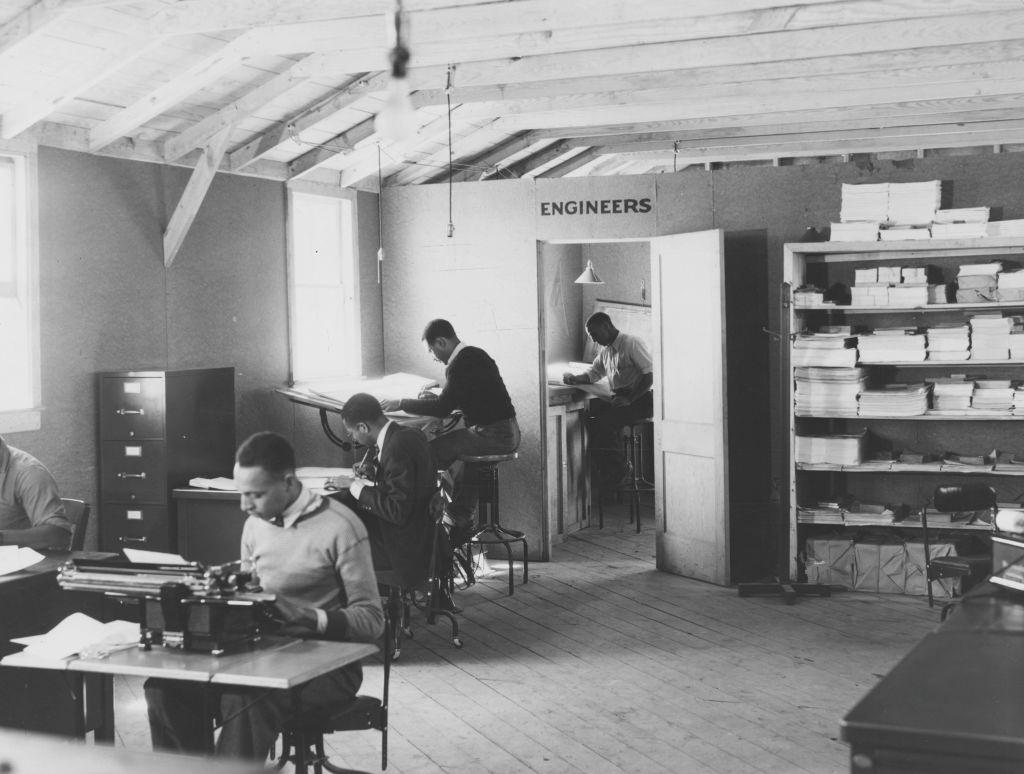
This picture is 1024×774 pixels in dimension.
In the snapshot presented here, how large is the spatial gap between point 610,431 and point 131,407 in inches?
186

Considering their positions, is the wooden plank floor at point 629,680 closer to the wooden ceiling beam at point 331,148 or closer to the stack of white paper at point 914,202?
the stack of white paper at point 914,202

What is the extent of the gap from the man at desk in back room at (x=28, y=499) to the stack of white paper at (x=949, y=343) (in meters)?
5.13

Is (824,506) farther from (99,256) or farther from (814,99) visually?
(99,256)

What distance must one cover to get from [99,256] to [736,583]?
179 inches

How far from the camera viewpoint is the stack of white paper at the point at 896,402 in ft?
24.2

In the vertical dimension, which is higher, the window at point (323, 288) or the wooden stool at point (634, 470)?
the window at point (323, 288)

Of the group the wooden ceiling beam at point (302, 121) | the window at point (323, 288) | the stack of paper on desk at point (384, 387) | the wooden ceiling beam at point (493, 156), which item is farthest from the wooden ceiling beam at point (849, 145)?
the wooden ceiling beam at point (302, 121)

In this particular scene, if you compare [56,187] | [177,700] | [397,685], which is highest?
[56,187]

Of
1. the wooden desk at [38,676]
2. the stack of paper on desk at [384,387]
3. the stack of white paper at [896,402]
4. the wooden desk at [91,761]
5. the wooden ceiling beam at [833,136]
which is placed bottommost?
the wooden desk at [38,676]

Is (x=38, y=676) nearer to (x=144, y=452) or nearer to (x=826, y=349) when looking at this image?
(x=144, y=452)

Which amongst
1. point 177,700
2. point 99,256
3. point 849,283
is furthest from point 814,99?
point 177,700

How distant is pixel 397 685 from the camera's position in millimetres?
5824

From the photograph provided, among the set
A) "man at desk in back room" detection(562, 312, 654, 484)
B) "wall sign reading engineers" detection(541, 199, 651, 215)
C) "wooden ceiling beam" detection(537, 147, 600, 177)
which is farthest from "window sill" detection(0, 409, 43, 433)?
"wooden ceiling beam" detection(537, 147, 600, 177)

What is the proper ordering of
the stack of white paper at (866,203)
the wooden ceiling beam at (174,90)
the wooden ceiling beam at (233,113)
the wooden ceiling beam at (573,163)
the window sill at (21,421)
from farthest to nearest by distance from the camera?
the wooden ceiling beam at (573,163)
the stack of white paper at (866,203)
the wooden ceiling beam at (233,113)
the window sill at (21,421)
the wooden ceiling beam at (174,90)
